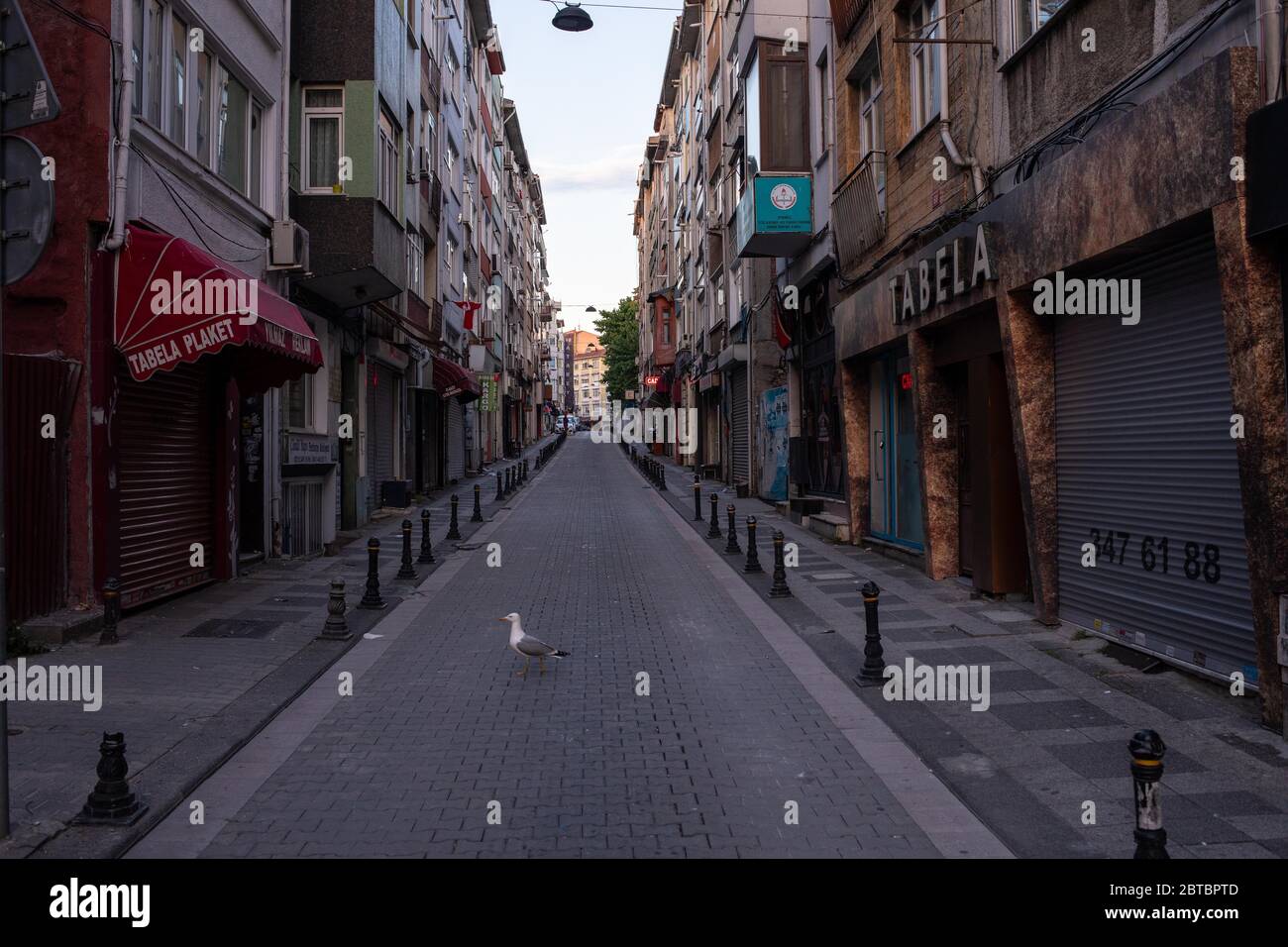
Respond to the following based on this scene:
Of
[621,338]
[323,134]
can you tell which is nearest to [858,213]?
[323,134]

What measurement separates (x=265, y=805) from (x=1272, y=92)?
23.5 feet

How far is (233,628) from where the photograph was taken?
33.3ft

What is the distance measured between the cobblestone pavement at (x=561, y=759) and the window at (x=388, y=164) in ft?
32.1

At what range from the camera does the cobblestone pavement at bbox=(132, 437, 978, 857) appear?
193 inches

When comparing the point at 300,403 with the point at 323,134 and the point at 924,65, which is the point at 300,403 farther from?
the point at 924,65

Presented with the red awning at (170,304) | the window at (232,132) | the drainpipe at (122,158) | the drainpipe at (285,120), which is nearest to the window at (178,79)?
Result: the window at (232,132)

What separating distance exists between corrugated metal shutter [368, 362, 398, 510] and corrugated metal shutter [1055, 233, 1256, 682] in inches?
601

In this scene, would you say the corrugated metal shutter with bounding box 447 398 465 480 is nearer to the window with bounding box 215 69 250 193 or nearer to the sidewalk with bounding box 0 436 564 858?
the window with bounding box 215 69 250 193

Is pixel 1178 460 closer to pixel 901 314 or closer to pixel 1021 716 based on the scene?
pixel 1021 716

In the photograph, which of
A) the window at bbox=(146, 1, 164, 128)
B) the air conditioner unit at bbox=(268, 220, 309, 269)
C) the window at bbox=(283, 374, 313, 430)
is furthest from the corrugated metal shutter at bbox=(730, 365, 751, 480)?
the window at bbox=(146, 1, 164, 128)

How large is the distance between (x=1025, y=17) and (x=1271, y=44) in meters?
4.82

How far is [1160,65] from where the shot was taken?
7.75m

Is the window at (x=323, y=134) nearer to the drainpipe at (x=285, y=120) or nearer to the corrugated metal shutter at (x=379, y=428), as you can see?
the drainpipe at (x=285, y=120)

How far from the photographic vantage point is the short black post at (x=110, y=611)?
30.2ft
